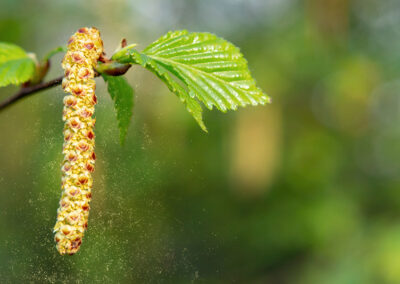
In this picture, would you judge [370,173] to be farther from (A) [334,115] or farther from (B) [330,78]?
(B) [330,78]

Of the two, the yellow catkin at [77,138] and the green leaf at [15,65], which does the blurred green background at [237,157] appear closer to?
the green leaf at [15,65]

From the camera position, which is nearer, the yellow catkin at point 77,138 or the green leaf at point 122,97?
the yellow catkin at point 77,138

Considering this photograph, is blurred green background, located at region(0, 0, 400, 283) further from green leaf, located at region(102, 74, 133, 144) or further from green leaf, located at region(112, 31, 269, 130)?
green leaf, located at region(112, 31, 269, 130)

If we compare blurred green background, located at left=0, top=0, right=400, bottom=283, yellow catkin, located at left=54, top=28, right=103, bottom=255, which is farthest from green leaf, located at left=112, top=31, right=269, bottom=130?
blurred green background, located at left=0, top=0, right=400, bottom=283

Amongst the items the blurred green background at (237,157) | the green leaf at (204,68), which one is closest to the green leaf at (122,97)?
the green leaf at (204,68)

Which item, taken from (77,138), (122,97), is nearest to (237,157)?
(122,97)

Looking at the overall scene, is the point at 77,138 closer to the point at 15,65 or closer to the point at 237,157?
the point at 15,65
